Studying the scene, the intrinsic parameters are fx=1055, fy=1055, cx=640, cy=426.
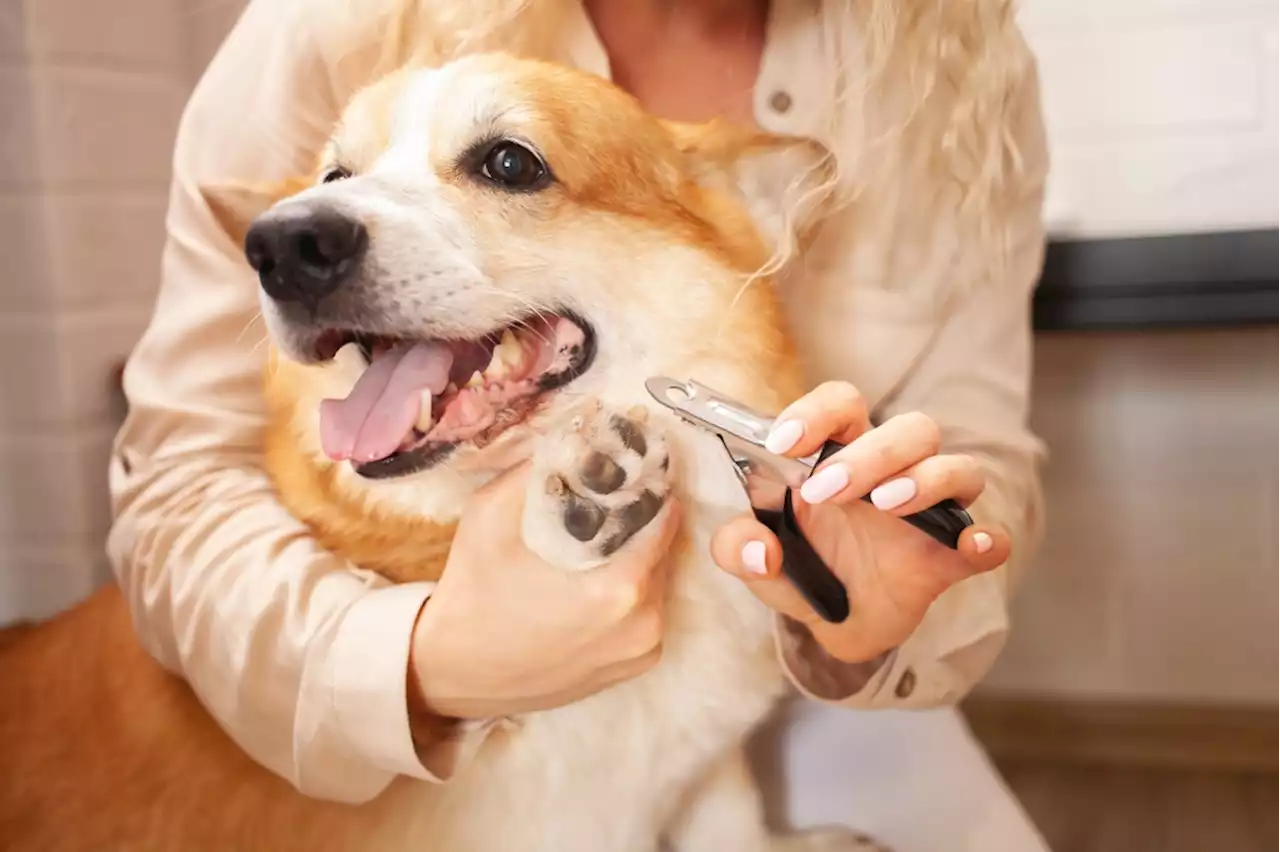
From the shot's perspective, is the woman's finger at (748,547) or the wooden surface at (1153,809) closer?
the woman's finger at (748,547)

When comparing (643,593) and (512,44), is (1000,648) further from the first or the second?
(512,44)

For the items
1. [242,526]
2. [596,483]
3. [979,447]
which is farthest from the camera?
[979,447]

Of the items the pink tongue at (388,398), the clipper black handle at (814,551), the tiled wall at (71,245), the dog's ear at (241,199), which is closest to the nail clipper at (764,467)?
the clipper black handle at (814,551)

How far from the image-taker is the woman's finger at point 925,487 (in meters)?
0.51

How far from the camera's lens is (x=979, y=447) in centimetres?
69

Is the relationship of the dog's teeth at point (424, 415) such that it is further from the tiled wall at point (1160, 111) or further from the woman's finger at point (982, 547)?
the tiled wall at point (1160, 111)

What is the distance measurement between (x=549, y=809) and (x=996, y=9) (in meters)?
0.57

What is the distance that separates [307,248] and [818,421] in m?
0.26

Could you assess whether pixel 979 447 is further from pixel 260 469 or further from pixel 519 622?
pixel 260 469

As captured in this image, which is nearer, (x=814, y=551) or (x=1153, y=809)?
(x=814, y=551)

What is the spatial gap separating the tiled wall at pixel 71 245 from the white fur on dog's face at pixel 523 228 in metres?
0.14

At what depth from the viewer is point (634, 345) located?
1.76ft

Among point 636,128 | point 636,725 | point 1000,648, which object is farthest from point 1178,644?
point 636,128

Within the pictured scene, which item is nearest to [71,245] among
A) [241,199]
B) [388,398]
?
[241,199]
